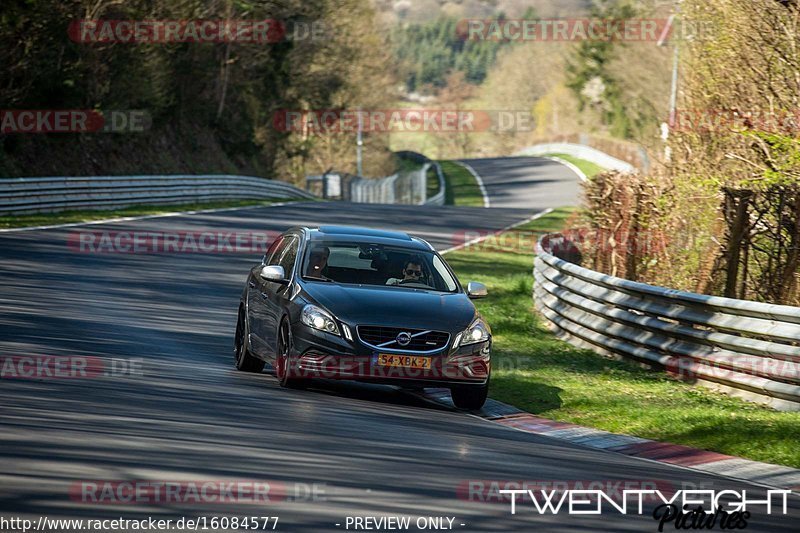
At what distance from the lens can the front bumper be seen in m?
12.4

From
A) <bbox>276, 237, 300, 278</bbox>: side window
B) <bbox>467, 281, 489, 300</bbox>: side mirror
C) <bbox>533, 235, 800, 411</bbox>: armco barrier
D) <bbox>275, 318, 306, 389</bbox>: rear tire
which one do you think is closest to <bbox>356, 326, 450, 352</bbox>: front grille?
<bbox>275, 318, 306, 389</bbox>: rear tire

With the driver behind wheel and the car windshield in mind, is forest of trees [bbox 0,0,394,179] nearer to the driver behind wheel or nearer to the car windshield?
the car windshield

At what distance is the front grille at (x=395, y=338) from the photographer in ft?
40.8

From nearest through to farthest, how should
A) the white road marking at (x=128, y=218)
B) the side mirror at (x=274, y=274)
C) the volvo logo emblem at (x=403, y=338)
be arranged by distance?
the volvo logo emblem at (x=403, y=338)
the side mirror at (x=274, y=274)
the white road marking at (x=128, y=218)

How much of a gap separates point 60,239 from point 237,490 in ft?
69.5

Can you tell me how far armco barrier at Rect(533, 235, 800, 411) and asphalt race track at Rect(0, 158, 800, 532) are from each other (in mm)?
1684

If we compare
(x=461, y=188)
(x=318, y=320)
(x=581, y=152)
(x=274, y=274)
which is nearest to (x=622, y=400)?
(x=318, y=320)

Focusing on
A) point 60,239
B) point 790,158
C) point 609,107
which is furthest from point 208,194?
point 609,107

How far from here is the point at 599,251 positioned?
74.1 feet

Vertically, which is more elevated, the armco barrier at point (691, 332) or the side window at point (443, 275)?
the side window at point (443, 275)

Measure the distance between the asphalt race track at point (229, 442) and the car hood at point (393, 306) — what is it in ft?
2.69

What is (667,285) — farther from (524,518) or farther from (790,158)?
(524,518)

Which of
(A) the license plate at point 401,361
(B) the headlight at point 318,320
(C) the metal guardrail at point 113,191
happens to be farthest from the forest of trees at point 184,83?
(A) the license plate at point 401,361

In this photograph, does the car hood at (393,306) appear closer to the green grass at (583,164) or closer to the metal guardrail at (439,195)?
the metal guardrail at (439,195)
